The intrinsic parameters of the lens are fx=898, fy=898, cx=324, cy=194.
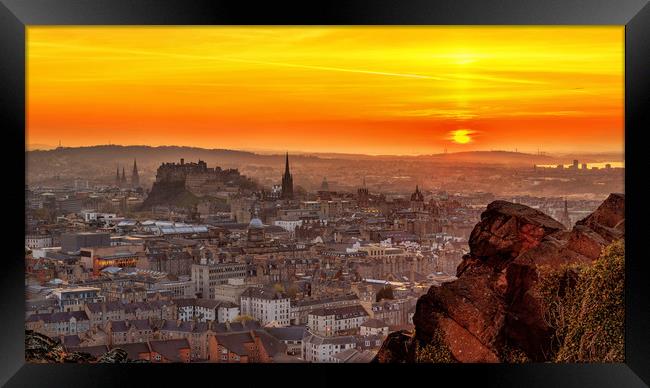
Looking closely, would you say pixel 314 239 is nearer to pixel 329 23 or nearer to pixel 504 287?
pixel 504 287

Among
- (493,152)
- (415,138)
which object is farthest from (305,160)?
(493,152)

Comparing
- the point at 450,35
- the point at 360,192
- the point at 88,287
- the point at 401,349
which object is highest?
the point at 450,35

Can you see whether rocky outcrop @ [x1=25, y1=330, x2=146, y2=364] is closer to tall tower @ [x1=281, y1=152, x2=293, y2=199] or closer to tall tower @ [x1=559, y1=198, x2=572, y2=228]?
tall tower @ [x1=281, y1=152, x2=293, y2=199]

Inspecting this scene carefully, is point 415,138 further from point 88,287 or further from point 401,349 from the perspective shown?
point 88,287

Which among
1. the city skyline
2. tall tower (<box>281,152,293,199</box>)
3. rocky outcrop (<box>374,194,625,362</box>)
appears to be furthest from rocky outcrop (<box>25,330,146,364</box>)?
rocky outcrop (<box>374,194,625,362</box>)

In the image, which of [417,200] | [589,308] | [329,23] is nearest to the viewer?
[329,23]

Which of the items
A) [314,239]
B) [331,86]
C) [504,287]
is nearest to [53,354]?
[314,239]
